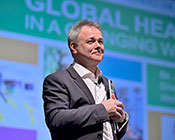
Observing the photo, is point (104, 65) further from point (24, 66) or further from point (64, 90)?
point (64, 90)

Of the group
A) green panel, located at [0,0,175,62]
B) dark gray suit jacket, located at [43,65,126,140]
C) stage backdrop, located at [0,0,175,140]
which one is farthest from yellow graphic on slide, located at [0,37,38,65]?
dark gray suit jacket, located at [43,65,126,140]

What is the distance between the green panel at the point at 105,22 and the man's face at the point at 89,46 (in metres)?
1.63

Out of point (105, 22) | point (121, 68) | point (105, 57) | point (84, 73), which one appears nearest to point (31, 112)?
point (105, 57)

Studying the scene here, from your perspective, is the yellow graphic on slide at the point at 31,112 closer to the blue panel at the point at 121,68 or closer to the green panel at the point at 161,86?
the blue panel at the point at 121,68

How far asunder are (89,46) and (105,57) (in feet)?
6.49

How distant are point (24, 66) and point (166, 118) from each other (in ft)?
5.48

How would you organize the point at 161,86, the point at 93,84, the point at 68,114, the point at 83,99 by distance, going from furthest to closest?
the point at 161,86
the point at 93,84
the point at 83,99
the point at 68,114

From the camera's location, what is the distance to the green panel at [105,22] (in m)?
3.91

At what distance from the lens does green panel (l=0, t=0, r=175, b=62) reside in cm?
391

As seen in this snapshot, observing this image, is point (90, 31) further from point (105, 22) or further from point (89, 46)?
point (105, 22)

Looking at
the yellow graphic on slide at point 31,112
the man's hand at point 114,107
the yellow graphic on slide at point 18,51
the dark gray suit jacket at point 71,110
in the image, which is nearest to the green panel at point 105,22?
the yellow graphic on slide at point 18,51

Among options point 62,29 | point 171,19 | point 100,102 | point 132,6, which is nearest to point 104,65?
point 62,29

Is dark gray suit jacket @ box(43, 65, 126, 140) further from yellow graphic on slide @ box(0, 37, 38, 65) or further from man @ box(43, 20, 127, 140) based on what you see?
yellow graphic on slide @ box(0, 37, 38, 65)

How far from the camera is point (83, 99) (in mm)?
2162
